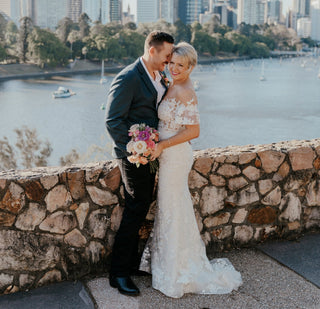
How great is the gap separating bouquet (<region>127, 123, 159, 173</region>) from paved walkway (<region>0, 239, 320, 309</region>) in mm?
720

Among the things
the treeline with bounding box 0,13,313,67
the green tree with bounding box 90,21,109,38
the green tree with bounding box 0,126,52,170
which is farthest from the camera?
the green tree with bounding box 90,21,109,38

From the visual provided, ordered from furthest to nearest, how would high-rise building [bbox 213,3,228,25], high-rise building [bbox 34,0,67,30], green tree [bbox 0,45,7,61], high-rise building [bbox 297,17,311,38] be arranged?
high-rise building [bbox 297,17,311,38] → high-rise building [bbox 213,3,228,25] → high-rise building [bbox 34,0,67,30] → green tree [bbox 0,45,7,61]

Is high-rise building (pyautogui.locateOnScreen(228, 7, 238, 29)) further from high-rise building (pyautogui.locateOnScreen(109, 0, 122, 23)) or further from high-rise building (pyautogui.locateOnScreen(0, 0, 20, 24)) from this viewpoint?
high-rise building (pyautogui.locateOnScreen(0, 0, 20, 24))

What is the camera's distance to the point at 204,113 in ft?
117

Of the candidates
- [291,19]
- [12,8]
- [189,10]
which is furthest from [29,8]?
[291,19]

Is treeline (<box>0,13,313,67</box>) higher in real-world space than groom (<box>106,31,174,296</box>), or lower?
higher

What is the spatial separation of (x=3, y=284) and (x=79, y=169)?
0.72 meters

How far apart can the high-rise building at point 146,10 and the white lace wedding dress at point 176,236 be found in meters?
143

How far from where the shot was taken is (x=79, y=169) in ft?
8.51

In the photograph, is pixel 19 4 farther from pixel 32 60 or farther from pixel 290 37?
pixel 32 60

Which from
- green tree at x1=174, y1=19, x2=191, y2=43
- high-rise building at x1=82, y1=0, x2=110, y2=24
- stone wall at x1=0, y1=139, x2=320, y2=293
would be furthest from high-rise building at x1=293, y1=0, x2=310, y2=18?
stone wall at x1=0, y1=139, x2=320, y2=293

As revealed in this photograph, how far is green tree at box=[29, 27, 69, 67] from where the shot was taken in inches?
2041

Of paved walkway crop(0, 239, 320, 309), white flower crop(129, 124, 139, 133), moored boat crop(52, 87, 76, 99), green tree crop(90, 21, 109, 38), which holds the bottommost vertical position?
moored boat crop(52, 87, 76, 99)

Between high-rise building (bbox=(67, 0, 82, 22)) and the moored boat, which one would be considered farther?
high-rise building (bbox=(67, 0, 82, 22))
